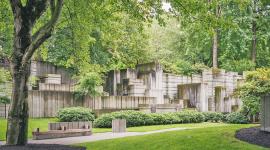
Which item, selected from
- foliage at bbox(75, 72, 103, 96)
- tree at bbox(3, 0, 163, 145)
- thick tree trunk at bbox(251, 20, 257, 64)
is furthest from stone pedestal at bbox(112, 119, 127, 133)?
thick tree trunk at bbox(251, 20, 257, 64)

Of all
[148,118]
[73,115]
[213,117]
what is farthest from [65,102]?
[213,117]

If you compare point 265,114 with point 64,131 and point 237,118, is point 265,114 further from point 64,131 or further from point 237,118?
point 237,118

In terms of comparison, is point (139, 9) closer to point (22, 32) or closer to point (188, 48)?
point (22, 32)

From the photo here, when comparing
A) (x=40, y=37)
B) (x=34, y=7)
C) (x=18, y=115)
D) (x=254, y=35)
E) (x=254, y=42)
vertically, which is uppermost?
(x=254, y=35)

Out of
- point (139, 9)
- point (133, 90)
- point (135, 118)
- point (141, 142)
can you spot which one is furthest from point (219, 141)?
point (133, 90)

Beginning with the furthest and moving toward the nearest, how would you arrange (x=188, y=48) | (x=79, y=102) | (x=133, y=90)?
1. (x=188, y=48)
2. (x=133, y=90)
3. (x=79, y=102)

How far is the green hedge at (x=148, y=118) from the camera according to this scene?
992 inches

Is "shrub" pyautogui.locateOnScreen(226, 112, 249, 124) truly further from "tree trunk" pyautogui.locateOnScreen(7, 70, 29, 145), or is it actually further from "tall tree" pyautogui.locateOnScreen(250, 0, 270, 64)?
"tree trunk" pyautogui.locateOnScreen(7, 70, 29, 145)

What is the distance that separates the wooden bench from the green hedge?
309 centimetres

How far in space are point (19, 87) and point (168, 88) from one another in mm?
23426

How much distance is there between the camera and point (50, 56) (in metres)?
36.5

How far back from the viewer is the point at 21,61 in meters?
14.2

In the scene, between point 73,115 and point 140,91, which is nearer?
point 73,115

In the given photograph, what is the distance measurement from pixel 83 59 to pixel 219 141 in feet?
30.5
